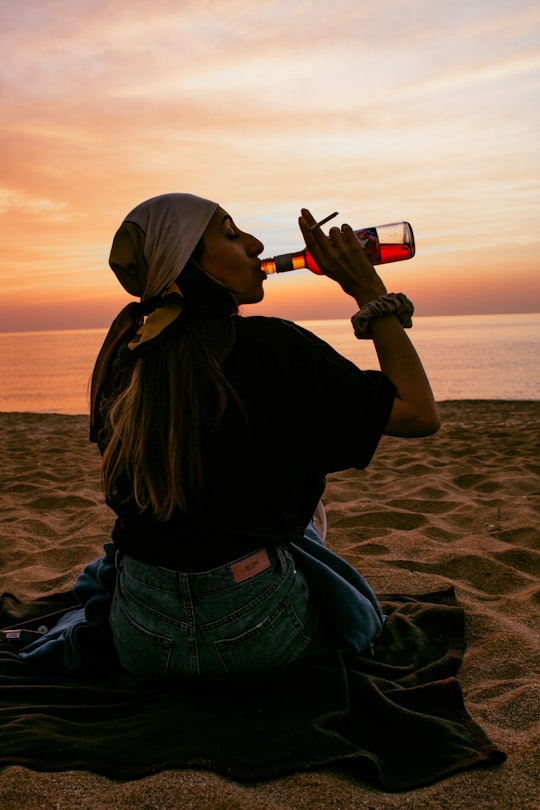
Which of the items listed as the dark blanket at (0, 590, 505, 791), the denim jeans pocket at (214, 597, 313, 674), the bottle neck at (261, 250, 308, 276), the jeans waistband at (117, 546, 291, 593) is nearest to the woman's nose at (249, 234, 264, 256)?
the bottle neck at (261, 250, 308, 276)

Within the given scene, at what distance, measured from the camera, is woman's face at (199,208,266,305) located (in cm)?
224

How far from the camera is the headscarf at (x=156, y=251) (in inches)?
85.0

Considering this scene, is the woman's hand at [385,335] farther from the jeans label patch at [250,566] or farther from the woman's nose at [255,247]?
the jeans label patch at [250,566]

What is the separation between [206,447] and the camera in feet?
6.86

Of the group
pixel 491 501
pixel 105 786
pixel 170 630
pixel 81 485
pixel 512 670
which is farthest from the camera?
pixel 81 485

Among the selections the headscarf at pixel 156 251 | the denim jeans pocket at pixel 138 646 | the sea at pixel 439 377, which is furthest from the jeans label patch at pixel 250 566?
the sea at pixel 439 377

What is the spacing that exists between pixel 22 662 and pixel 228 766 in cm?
110

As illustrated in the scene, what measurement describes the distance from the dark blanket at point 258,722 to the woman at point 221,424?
0.11 m

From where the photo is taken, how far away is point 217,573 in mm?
2164

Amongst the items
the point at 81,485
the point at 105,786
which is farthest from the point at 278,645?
the point at 81,485

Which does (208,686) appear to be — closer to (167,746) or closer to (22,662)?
(167,746)

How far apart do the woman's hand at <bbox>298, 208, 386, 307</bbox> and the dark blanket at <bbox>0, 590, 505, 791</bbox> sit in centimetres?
126

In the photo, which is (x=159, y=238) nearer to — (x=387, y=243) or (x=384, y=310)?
(x=384, y=310)

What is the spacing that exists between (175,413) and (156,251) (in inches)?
21.1
